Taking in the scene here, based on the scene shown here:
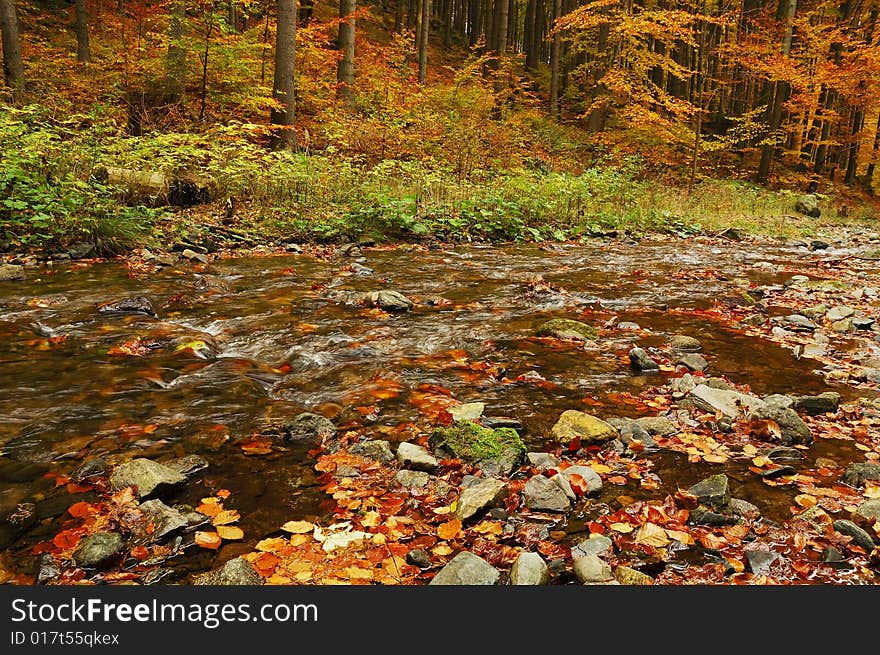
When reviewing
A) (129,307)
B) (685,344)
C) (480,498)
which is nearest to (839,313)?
(685,344)

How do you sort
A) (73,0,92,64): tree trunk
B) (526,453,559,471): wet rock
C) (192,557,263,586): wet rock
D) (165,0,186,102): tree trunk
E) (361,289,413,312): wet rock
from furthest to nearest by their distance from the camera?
1. (73,0,92,64): tree trunk
2. (165,0,186,102): tree trunk
3. (361,289,413,312): wet rock
4. (526,453,559,471): wet rock
5. (192,557,263,586): wet rock

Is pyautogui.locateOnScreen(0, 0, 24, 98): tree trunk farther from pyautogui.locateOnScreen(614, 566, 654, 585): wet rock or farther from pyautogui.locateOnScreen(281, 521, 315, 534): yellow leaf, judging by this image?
pyautogui.locateOnScreen(614, 566, 654, 585): wet rock

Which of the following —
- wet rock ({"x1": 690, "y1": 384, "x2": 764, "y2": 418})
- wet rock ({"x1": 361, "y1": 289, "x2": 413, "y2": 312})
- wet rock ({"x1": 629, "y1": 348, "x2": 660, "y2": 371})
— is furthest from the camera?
wet rock ({"x1": 361, "y1": 289, "x2": 413, "y2": 312})

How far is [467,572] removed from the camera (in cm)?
201

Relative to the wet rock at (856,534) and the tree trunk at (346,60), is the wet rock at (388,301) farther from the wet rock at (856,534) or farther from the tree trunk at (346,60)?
the tree trunk at (346,60)

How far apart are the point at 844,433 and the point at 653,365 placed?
4.51 feet

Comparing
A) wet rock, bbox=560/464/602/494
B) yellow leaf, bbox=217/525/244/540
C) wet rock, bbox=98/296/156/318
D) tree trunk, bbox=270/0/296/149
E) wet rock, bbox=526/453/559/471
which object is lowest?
wet rock, bbox=98/296/156/318

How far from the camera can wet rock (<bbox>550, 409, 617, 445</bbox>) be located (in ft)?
10.4

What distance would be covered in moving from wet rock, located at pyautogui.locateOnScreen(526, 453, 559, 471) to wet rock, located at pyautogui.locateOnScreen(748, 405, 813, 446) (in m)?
1.43

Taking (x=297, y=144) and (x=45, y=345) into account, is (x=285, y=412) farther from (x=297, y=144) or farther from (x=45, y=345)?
(x=297, y=144)

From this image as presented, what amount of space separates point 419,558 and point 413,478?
0.60m

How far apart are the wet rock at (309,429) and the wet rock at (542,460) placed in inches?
46.2

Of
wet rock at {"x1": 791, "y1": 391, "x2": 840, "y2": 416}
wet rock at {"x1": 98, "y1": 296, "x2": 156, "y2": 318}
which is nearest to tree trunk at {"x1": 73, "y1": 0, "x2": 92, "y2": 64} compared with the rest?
wet rock at {"x1": 98, "y1": 296, "x2": 156, "y2": 318}

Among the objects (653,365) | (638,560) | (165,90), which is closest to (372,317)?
(653,365)
